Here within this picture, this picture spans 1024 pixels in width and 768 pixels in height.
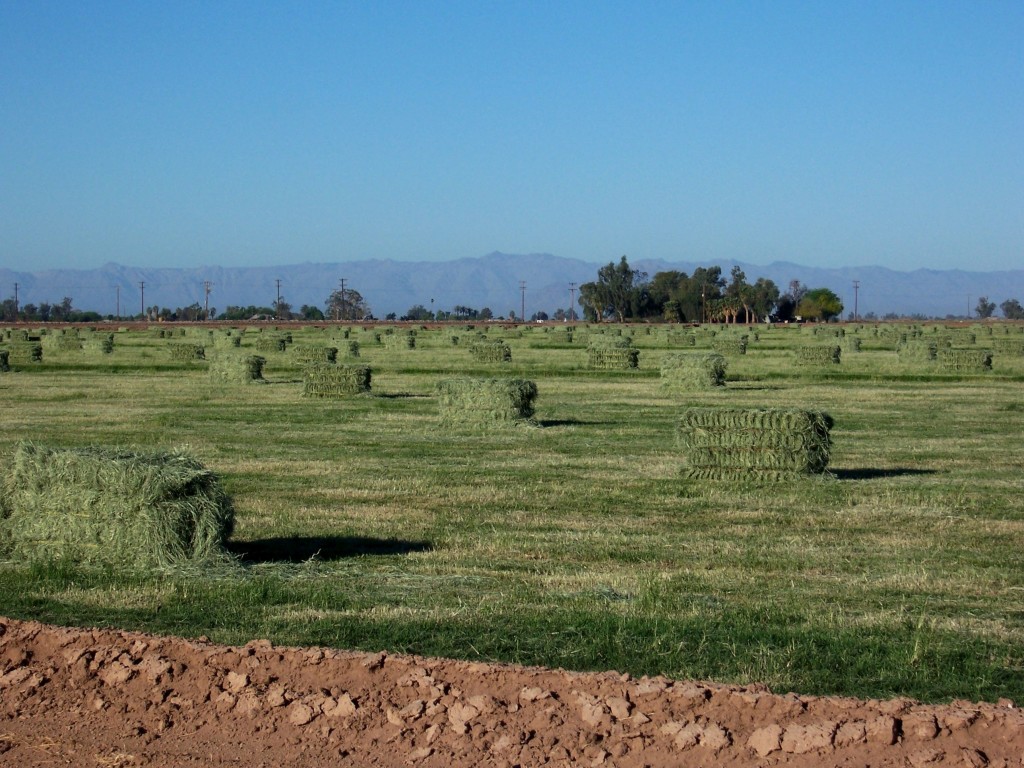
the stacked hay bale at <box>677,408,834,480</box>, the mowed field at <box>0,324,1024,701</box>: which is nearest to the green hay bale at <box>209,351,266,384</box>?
the mowed field at <box>0,324,1024,701</box>

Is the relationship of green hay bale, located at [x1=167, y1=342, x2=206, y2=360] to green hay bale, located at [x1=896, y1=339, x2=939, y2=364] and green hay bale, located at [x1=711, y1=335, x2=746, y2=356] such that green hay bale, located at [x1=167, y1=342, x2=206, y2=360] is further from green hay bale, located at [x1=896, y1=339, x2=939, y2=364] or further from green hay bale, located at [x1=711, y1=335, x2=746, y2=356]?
green hay bale, located at [x1=896, y1=339, x2=939, y2=364]

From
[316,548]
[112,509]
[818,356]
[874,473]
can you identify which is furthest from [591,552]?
[818,356]

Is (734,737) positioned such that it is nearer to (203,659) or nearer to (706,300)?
(203,659)

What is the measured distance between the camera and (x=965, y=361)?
44.4 m

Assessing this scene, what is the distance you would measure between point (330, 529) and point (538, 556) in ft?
8.42

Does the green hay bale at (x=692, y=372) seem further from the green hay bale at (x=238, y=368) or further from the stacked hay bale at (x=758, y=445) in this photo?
the stacked hay bale at (x=758, y=445)

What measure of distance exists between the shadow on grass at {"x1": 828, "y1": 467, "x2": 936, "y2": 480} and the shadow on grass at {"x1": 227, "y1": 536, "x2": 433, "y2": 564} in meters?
7.53

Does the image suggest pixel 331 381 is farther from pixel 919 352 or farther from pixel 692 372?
pixel 919 352

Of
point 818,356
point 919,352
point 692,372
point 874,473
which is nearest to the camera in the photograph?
point 874,473

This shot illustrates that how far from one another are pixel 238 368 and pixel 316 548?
83.7 ft

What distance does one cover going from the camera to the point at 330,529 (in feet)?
45.4

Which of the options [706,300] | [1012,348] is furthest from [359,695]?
[706,300]

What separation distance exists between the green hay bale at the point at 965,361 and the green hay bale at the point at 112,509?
3632 cm

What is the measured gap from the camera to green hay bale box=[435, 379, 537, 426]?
24.7 meters
